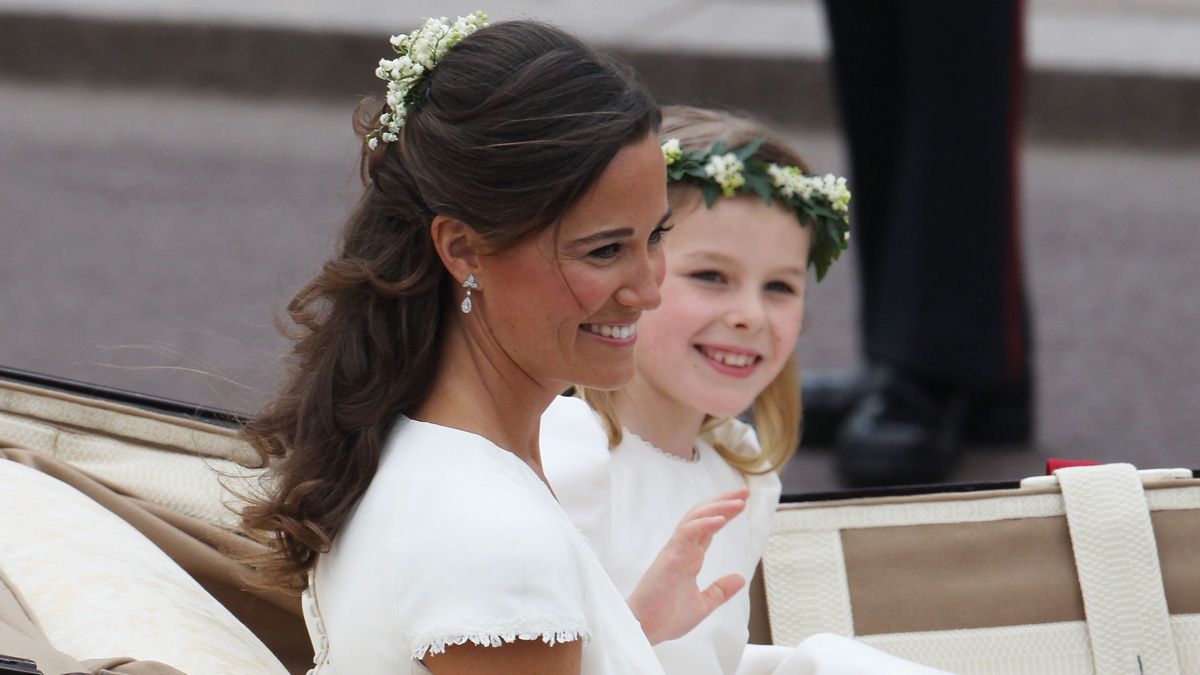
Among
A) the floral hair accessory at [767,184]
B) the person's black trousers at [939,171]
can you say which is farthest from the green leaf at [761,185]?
the person's black trousers at [939,171]

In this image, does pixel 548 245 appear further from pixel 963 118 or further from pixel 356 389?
pixel 963 118

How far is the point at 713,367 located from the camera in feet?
7.29

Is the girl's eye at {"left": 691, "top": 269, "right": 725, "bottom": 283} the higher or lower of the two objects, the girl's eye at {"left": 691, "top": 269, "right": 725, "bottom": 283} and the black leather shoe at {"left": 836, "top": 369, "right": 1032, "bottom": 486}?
the higher

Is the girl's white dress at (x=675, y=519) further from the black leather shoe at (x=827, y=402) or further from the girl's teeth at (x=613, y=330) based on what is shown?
the black leather shoe at (x=827, y=402)

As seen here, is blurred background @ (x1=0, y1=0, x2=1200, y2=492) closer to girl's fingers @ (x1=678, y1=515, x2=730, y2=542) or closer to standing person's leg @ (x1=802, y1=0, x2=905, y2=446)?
standing person's leg @ (x1=802, y1=0, x2=905, y2=446)

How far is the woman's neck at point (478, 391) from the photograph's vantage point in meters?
1.65

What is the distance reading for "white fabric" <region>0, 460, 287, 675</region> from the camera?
1763 mm

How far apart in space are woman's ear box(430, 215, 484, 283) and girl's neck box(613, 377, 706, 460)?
0.67m

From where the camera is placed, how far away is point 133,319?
538 cm

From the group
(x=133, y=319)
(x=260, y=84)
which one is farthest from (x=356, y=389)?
(x=260, y=84)

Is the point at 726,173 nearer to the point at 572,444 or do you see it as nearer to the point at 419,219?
the point at 572,444

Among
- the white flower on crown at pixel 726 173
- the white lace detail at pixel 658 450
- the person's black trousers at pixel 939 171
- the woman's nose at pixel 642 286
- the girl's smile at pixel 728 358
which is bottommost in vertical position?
the person's black trousers at pixel 939 171

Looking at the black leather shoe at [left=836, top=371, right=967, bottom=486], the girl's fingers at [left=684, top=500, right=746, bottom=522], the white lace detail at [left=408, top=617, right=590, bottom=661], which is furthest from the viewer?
the black leather shoe at [left=836, top=371, right=967, bottom=486]

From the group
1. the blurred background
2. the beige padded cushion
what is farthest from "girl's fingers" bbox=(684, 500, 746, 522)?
the blurred background
